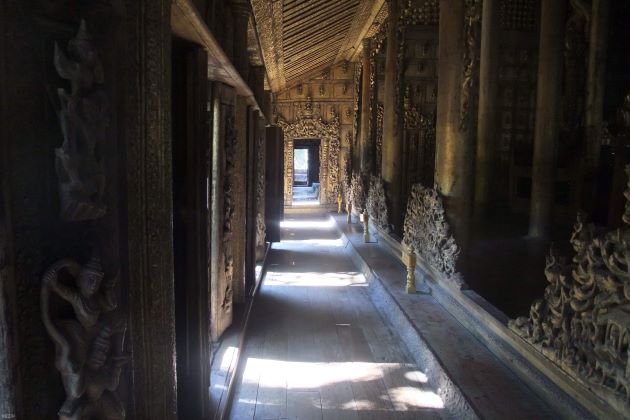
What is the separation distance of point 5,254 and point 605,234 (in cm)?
295

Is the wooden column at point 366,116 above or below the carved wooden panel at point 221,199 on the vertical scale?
above

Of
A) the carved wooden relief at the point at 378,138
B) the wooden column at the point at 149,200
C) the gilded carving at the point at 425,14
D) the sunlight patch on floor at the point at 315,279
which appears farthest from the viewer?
the carved wooden relief at the point at 378,138

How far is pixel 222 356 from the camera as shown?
410 centimetres

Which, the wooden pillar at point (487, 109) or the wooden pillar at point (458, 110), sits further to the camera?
the wooden pillar at point (487, 109)

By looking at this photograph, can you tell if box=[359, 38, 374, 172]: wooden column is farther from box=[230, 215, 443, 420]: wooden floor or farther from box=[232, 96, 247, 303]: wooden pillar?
box=[232, 96, 247, 303]: wooden pillar

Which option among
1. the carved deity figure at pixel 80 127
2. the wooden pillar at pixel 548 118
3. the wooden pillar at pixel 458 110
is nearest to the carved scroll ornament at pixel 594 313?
the carved deity figure at pixel 80 127

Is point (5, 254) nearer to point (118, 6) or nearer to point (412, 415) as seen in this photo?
point (118, 6)

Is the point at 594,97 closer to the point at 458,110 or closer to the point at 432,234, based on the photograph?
the point at 458,110

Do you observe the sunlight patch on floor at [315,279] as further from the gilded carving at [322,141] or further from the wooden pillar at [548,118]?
the gilded carving at [322,141]

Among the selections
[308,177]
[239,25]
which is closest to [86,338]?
[239,25]

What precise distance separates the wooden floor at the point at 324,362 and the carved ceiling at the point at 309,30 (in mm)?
4121

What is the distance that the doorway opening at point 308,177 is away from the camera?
66.7 feet

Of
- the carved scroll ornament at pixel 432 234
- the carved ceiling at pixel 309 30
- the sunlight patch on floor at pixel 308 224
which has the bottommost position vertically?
the sunlight patch on floor at pixel 308 224

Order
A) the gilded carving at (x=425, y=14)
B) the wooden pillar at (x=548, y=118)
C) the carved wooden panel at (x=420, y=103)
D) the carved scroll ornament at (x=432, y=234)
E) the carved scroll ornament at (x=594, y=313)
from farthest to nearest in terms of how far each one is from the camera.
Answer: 1. the carved wooden panel at (x=420, y=103)
2. the gilded carving at (x=425, y=14)
3. the wooden pillar at (x=548, y=118)
4. the carved scroll ornament at (x=432, y=234)
5. the carved scroll ornament at (x=594, y=313)
